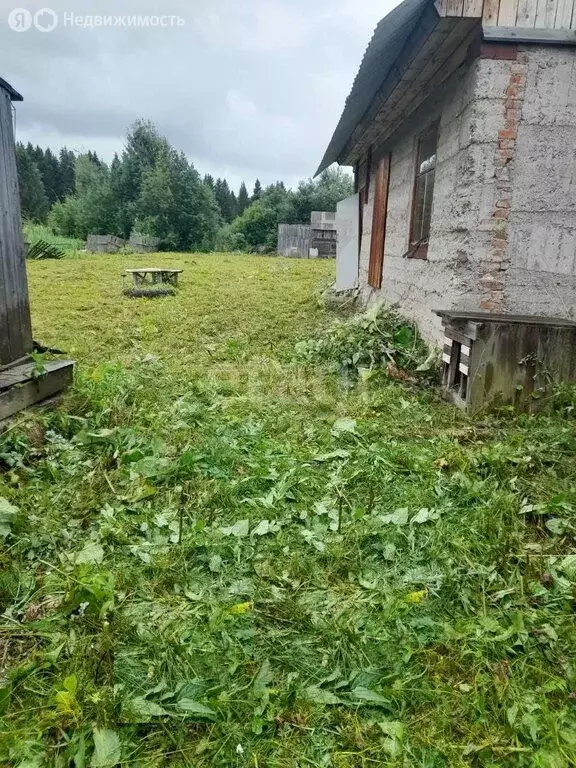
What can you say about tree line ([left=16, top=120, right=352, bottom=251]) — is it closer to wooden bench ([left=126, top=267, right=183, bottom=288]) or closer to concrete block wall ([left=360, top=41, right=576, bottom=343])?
wooden bench ([left=126, top=267, right=183, bottom=288])

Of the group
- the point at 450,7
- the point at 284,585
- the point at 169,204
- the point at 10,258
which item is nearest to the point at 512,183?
the point at 450,7

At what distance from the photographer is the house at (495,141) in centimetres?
439

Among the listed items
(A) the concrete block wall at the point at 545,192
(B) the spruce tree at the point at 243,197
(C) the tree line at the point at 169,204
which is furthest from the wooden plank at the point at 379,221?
(B) the spruce tree at the point at 243,197

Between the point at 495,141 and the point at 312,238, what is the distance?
2223 cm

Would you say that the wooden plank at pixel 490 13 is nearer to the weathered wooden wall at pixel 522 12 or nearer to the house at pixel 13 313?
the weathered wooden wall at pixel 522 12

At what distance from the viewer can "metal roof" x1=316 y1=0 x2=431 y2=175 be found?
14.5 ft

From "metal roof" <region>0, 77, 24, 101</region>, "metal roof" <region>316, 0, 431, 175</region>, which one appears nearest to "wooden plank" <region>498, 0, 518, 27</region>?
"metal roof" <region>316, 0, 431, 175</region>

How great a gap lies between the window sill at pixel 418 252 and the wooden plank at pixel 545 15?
7.55 ft

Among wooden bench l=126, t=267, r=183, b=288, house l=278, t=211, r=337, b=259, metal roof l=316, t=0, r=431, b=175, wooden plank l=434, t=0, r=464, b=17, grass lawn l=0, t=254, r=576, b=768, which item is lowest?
grass lawn l=0, t=254, r=576, b=768

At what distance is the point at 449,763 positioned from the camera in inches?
62.7

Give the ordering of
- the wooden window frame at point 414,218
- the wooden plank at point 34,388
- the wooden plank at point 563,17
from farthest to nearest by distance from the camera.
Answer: the wooden window frame at point 414,218
the wooden plank at point 563,17
the wooden plank at point 34,388

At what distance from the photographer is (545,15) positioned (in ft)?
14.4

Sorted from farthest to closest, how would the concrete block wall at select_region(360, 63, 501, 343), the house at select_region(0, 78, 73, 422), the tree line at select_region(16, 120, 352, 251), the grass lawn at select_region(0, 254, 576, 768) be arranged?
the tree line at select_region(16, 120, 352, 251), the concrete block wall at select_region(360, 63, 501, 343), the house at select_region(0, 78, 73, 422), the grass lawn at select_region(0, 254, 576, 768)

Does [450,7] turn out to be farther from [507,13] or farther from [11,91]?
[11,91]
